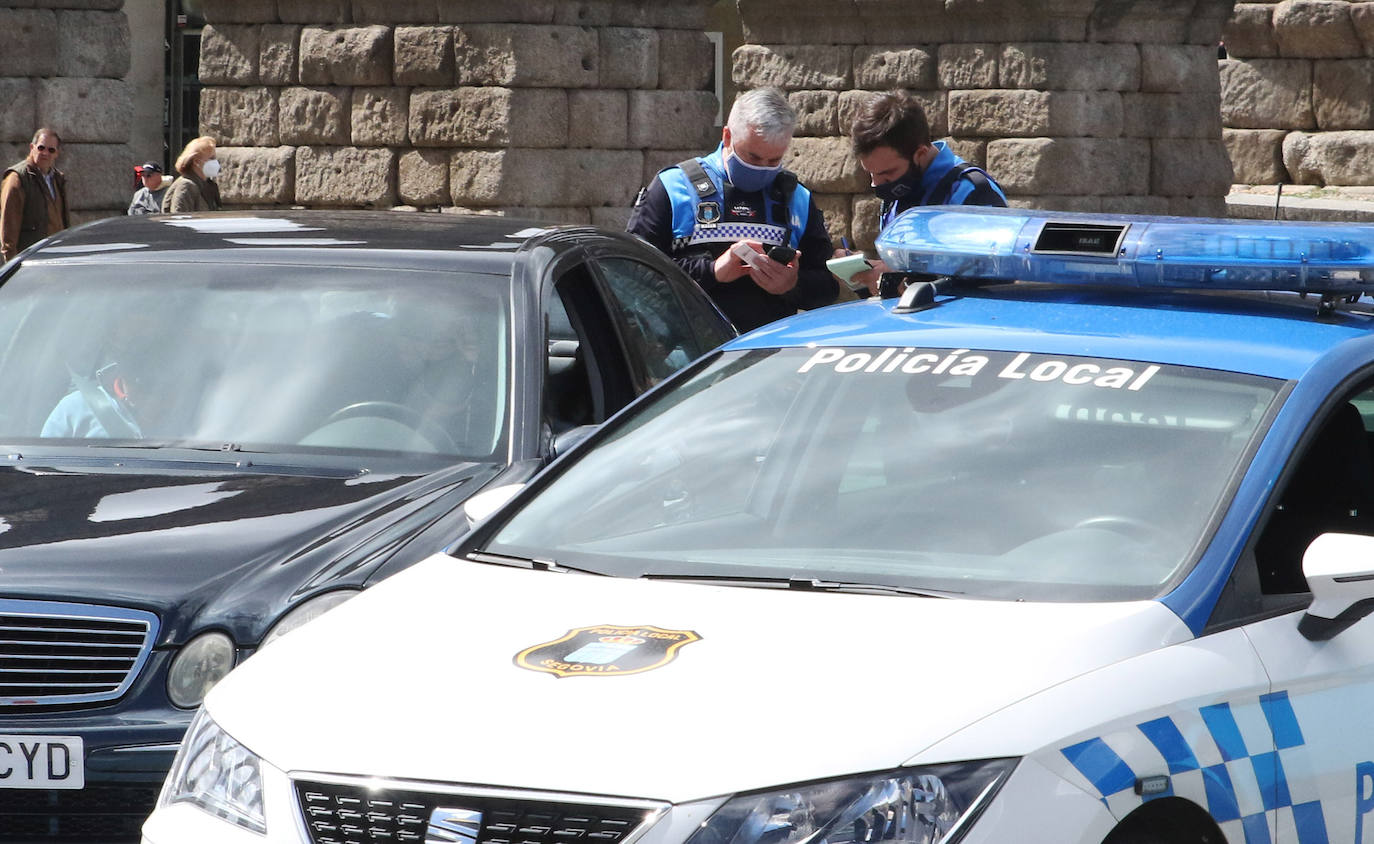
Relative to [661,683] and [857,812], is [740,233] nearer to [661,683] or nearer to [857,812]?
[661,683]

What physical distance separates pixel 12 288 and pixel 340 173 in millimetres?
9838

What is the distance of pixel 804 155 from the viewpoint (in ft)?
50.5

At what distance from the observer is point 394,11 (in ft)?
47.6

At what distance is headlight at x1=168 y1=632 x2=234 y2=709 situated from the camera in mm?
3578

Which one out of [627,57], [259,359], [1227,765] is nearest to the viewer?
[1227,765]

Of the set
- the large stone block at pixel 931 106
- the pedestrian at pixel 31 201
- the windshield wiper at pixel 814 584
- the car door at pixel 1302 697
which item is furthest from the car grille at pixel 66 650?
the large stone block at pixel 931 106

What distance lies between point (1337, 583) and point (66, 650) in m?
2.34

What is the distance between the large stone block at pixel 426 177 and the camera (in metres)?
14.4

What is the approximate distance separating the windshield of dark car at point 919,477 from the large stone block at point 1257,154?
18825 millimetres

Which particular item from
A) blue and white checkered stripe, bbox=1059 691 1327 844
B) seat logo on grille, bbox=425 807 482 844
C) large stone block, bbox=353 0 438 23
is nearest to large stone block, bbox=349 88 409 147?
large stone block, bbox=353 0 438 23

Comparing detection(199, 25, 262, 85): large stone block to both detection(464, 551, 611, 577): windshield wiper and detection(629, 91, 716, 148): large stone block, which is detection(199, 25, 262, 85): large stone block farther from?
detection(464, 551, 611, 577): windshield wiper

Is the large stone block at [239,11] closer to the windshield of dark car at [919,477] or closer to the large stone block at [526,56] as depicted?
the large stone block at [526,56]

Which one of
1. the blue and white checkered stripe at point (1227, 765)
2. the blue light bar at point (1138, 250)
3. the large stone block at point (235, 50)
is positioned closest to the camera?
the blue and white checkered stripe at point (1227, 765)

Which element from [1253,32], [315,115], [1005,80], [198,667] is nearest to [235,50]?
[315,115]
